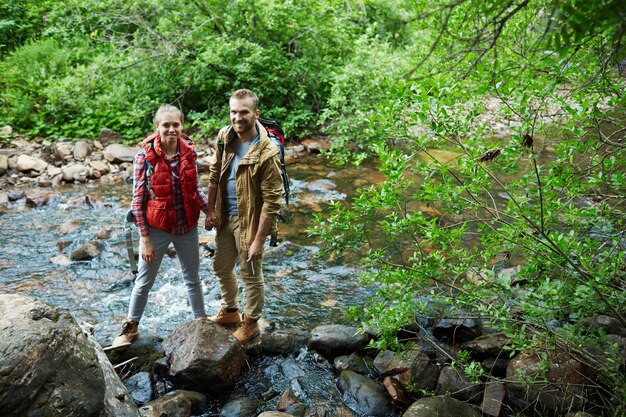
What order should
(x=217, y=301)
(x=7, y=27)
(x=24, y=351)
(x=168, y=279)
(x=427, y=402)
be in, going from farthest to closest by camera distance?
(x=7, y=27) < (x=168, y=279) < (x=217, y=301) < (x=427, y=402) < (x=24, y=351)

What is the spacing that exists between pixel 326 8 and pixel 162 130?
968 cm

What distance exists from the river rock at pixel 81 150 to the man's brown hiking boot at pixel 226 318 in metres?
8.05

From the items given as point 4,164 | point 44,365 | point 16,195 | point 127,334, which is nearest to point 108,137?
point 4,164

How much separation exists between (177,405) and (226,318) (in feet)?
3.67

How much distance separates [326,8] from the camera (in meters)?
12.3

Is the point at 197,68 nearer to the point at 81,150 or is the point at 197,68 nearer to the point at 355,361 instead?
the point at 81,150

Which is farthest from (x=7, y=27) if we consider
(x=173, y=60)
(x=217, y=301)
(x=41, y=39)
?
(x=217, y=301)

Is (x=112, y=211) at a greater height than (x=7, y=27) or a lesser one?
lesser

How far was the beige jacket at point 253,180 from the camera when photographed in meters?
3.85

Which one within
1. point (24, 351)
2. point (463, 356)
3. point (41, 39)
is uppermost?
point (41, 39)

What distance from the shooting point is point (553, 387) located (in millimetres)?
3680

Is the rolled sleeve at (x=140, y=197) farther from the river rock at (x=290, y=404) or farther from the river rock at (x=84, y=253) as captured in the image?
the river rock at (x=84, y=253)

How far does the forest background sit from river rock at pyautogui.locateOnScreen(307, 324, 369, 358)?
1.62ft

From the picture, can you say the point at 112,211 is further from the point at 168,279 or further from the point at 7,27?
the point at 7,27
